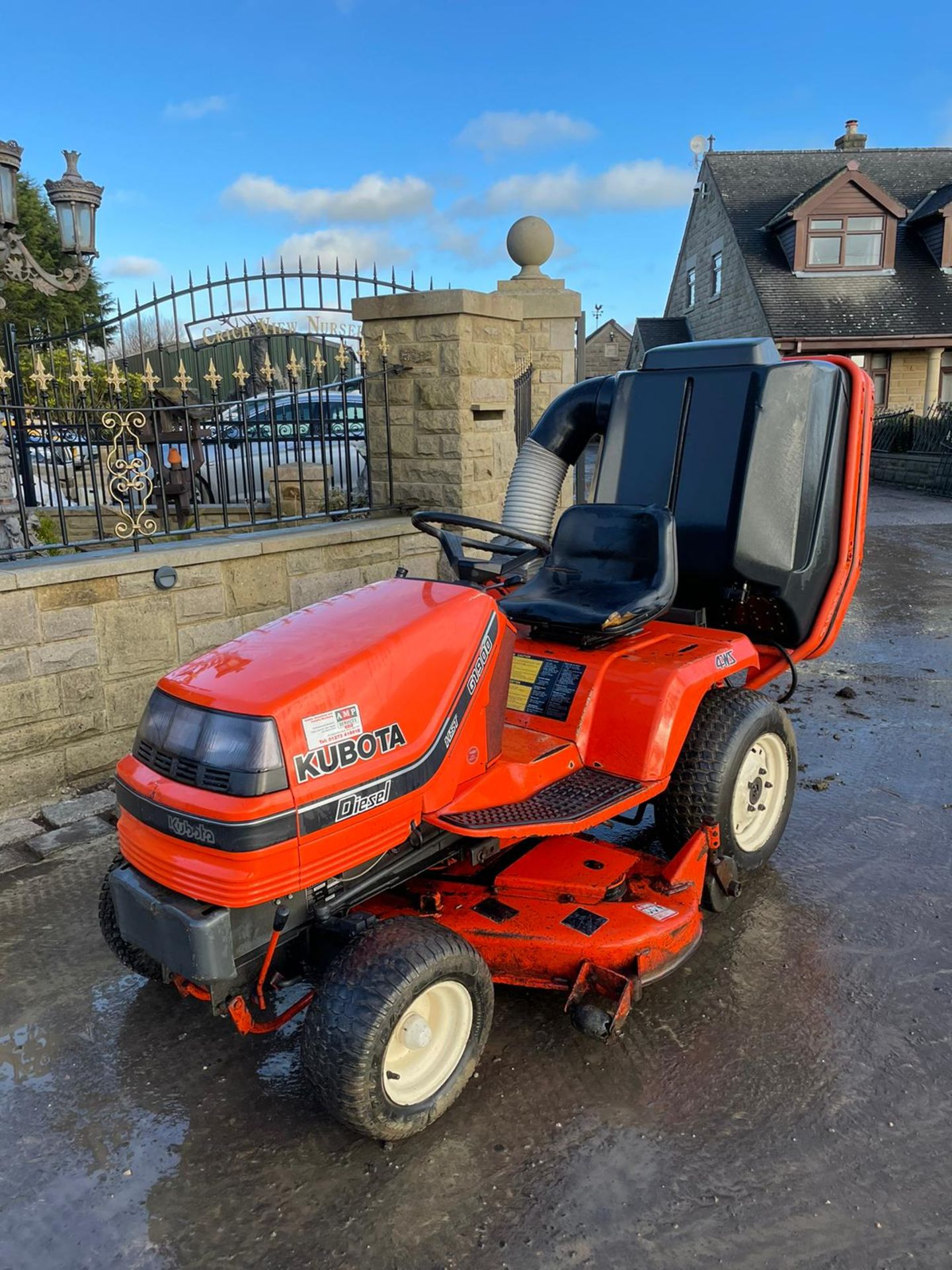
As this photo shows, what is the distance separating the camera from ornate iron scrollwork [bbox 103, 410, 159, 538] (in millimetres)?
4363

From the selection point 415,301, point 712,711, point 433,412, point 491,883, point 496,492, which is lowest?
point 491,883

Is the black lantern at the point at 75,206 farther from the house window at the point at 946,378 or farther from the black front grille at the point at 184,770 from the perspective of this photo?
the house window at the point at 946,378

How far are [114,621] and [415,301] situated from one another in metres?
2.68

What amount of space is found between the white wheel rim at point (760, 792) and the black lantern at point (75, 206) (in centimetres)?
539

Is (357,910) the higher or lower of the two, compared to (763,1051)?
higher

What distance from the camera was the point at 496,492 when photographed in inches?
252

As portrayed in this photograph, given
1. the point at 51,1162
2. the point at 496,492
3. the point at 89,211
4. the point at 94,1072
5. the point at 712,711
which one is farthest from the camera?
the point at 496,492

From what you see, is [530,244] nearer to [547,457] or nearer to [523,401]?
[523,401]

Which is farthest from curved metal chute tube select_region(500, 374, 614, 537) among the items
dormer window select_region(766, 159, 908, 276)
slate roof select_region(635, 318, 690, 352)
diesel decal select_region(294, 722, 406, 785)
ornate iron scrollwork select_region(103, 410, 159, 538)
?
slate roof select_region(635, 318, 690, 352)

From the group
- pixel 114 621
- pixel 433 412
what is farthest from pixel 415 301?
pixel 114 621

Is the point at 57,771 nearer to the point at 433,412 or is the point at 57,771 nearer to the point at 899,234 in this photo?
the point at 433,412

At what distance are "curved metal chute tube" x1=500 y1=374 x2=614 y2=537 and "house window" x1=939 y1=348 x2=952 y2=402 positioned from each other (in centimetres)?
2250

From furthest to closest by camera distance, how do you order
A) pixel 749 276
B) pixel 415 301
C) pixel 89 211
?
pixel 749 276, pixel 89 211, pixel 415 301

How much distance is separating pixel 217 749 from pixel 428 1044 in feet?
3.05
